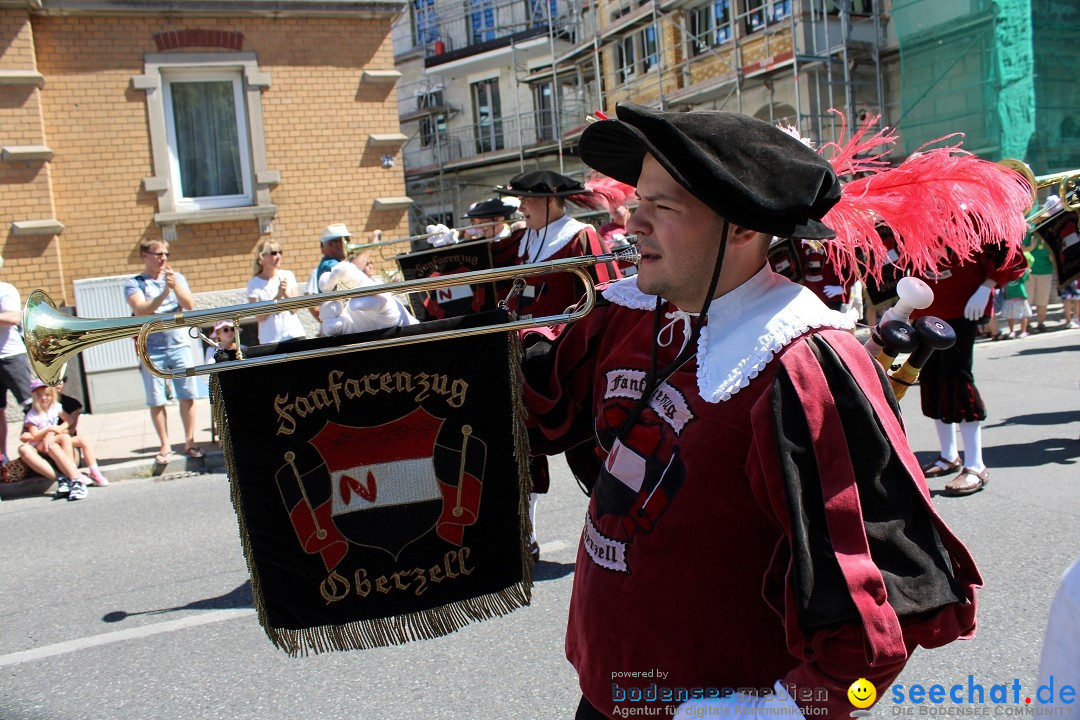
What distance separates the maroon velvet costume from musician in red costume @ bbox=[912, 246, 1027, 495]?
4.23m

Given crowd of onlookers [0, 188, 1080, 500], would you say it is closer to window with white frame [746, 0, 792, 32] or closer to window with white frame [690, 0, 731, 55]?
window with white frame [746, 0, 792, 32]

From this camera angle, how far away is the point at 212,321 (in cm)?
209

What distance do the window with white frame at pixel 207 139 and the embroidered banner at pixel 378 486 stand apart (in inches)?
414

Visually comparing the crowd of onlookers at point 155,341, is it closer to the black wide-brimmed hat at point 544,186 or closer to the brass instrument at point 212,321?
the black wide-brimmed hat at point 544,186

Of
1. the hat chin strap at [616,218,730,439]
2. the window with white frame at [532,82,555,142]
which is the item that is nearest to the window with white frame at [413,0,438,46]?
the window with white frame at [532,82,555,142]

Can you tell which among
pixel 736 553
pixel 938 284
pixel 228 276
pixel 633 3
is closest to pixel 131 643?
pixel 736 553

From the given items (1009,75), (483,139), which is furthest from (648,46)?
(1009,75)

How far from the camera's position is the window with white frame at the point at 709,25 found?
21688 mm

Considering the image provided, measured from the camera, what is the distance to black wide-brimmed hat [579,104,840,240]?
155 centimetres

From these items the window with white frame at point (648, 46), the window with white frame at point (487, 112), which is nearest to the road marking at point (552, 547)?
the window with white frame at point (648, 46)

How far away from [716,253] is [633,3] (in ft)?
82.2

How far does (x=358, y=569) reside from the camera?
2230 millimetres

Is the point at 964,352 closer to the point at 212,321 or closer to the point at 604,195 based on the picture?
the point at 604,195

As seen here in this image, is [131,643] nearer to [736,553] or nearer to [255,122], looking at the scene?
[736,553]
